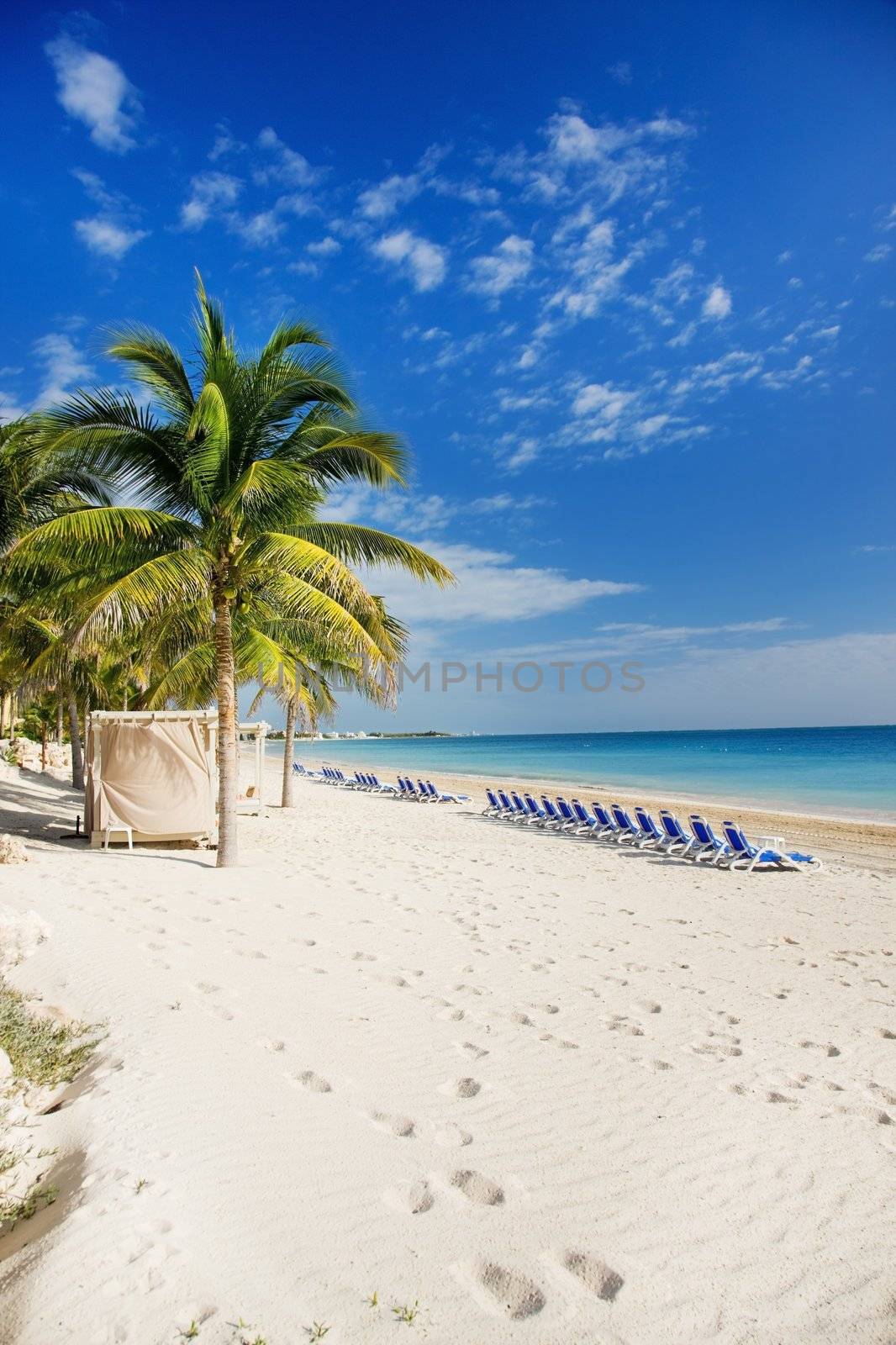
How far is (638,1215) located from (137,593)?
6923 millimetres

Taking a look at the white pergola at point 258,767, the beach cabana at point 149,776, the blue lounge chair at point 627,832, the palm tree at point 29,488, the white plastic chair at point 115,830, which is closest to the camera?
the white plastic chair at point 115,830

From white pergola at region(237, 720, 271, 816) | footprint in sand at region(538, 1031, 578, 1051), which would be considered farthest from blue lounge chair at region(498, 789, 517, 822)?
footprint in sand at region(538, 1031, 578, 1051)

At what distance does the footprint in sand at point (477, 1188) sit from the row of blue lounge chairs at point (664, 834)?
855 centimetres

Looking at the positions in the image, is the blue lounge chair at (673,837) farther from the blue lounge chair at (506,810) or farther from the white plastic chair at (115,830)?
the white plastic chair at (115,830)

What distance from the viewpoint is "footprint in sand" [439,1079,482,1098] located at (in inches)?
120

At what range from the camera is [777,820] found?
1789 cm

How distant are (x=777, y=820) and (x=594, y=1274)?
17897mm

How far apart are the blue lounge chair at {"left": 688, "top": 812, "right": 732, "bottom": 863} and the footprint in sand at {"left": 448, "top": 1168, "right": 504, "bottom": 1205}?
8813 millimetres

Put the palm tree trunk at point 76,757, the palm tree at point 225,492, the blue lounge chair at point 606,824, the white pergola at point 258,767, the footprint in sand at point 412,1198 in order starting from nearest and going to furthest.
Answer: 1. the footprint in sand at point 412,1198
2. the palm tree at point 225,492
3. the blue lounge chair at point 606,824
4. the white pergola at point 258,767
5. the palm tree trunk at point 76,757

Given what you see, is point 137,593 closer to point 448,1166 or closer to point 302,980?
point 302,980

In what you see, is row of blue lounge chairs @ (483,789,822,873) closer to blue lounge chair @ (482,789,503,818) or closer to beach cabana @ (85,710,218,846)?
blue lounge chair @ (482,789,503,818)

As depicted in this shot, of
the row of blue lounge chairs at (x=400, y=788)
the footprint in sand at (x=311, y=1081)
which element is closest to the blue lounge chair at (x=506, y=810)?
the row of blue lounge chairs at (x=400, y=788)

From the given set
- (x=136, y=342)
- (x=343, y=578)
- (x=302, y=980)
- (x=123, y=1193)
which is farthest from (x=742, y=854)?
(x=136, y=342)

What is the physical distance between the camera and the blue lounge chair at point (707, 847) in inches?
408
